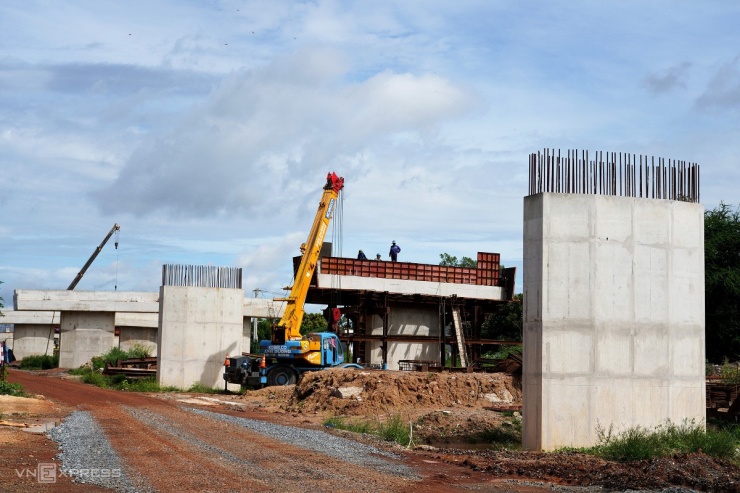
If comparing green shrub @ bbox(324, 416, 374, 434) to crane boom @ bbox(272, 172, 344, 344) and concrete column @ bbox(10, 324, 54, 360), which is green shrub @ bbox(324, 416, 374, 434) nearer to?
crane boom @ bbox(272, 172, 344, 344)

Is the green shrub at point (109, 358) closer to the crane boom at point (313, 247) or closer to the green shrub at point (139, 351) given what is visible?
the green shrub at point (139, 351)

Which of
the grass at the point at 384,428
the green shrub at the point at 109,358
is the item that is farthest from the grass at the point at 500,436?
the green shrub at the point at 109,358

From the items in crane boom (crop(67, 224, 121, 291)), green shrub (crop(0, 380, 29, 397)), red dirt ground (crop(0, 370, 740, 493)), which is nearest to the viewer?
red dirt ground (crop(0, 370, 740, 493))

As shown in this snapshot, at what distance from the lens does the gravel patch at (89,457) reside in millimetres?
11906

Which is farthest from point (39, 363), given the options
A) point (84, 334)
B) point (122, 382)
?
point (122, 382)

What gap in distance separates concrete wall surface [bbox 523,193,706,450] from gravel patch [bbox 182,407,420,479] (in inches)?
136

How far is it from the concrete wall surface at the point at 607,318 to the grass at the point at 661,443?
20 cm

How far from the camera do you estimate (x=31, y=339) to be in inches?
2402

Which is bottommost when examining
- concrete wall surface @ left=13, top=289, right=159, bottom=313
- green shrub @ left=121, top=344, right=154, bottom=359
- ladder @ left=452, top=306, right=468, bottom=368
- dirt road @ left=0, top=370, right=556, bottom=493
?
dirt road @ left=0, top=370, right=556, bottom=493

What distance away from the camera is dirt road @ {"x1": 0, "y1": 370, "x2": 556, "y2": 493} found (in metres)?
11.8

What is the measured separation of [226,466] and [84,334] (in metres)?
39.1

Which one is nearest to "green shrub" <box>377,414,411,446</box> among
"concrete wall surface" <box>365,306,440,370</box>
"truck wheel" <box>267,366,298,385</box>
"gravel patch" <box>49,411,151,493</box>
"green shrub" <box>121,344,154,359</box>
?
"gravel patch" <box>49,411,151,493</box>

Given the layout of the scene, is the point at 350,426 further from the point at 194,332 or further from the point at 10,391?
the point at 194,332

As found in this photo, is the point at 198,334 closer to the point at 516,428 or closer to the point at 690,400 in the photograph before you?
the point at 516,428
